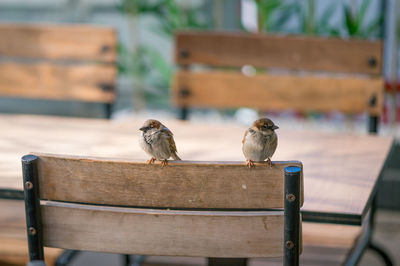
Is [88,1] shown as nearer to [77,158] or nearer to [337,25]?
[337,25]

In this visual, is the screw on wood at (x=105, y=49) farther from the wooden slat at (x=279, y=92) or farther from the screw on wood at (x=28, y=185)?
the screw on wood at (x=28, y=185)

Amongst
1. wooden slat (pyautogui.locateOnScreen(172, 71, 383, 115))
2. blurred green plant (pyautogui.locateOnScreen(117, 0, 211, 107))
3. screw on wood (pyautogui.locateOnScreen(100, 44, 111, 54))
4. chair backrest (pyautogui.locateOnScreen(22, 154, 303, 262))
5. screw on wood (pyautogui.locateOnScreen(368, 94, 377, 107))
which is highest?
blurred green plant (pyautogui.locateOnScreen(117, 0, 211, 107))

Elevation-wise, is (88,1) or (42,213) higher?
(88,1)

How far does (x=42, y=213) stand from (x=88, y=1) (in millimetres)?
3074

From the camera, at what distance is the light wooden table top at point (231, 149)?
4.67 feet

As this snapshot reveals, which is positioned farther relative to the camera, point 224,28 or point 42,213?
point 224,28

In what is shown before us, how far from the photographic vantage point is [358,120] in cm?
393

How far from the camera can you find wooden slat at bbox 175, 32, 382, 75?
248 cm

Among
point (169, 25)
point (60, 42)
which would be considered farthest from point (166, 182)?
point (169, 25)

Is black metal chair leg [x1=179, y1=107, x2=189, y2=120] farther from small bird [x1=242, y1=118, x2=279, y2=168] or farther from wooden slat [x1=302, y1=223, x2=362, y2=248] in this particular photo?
small bird [x1=242, y1=118, x2=279, y2=168]

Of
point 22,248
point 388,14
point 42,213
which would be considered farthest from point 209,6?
point 42,213

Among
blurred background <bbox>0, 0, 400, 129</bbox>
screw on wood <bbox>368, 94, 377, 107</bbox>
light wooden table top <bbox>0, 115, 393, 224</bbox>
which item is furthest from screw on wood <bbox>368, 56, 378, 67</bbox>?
blurred background <bbox>0, 0, 400, 129</bbox>

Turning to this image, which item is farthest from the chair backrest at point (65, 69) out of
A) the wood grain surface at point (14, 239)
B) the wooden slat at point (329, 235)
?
the wooden slat at point (329, 235)

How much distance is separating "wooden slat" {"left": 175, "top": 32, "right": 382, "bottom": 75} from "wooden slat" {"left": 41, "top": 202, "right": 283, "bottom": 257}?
1.44 metres
